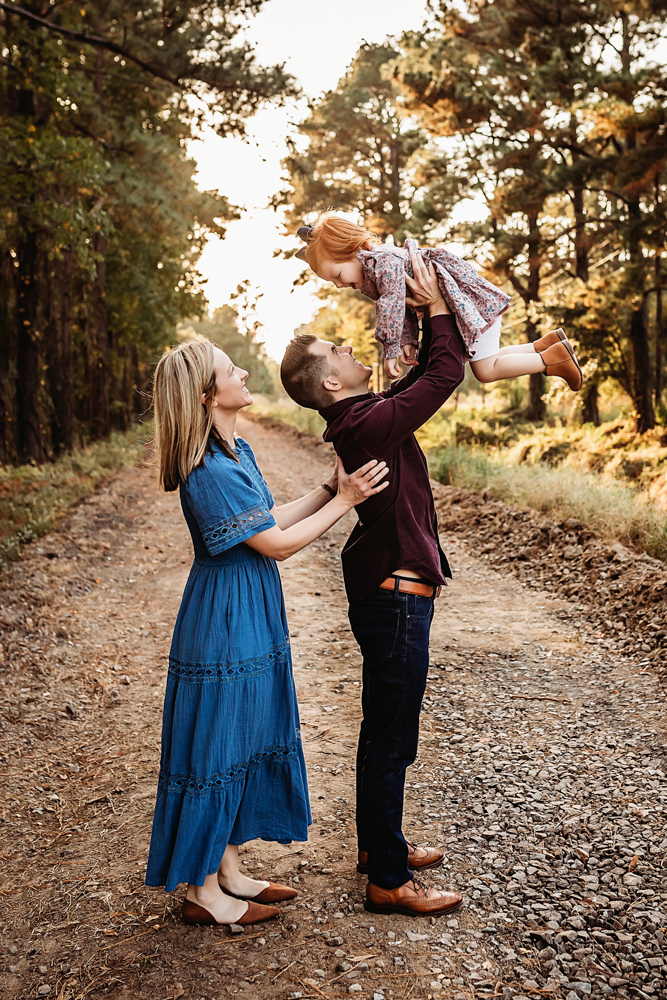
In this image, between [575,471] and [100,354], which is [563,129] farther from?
[100,354]

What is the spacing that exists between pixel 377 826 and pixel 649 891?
116cm

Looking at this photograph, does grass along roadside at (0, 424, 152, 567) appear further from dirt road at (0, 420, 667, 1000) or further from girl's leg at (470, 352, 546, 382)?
girl's leg at (470, 352, 546, 382)

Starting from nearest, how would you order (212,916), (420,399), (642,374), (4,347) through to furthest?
(420,399), (212,916), (4,347), (642,374)

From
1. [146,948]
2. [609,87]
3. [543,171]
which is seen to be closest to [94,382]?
[543,171]

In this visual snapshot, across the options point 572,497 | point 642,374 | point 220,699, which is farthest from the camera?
point 642,374

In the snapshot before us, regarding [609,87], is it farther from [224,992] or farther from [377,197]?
[224,992]

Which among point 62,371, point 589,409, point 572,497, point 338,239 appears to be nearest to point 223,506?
point 338,239

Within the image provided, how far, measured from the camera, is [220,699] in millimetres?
2795

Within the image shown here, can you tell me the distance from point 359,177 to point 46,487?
17561 mm

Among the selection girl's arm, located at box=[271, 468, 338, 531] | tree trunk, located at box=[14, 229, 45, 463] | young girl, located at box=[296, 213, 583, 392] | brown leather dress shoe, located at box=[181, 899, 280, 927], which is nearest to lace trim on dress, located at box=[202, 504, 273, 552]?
girl's arm, located at box=[271, 468, 338, 531]

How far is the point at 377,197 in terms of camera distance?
83.8 feet

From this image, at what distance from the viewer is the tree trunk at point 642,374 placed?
16.3 meters

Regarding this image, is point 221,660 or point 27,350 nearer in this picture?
point 221,660

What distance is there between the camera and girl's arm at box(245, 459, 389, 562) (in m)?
2.70
